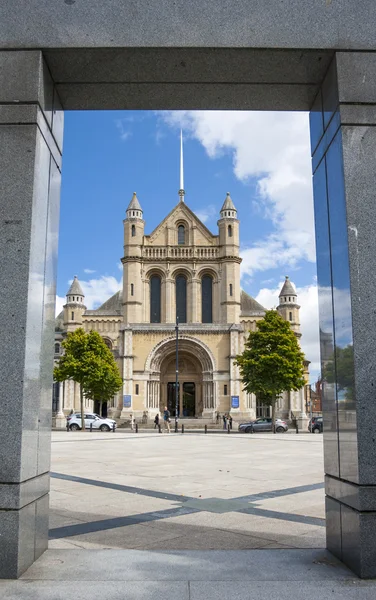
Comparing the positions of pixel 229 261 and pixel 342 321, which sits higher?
pixel 229 261

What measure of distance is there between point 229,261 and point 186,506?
53.1m

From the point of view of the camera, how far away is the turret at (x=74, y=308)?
6606cm

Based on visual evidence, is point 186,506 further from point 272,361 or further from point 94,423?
point 94,423

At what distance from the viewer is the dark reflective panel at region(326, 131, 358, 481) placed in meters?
4.77

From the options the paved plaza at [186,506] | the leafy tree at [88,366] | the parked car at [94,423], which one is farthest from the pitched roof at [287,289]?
the paved plaza at [186,506]

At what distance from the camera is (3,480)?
456 centimetres

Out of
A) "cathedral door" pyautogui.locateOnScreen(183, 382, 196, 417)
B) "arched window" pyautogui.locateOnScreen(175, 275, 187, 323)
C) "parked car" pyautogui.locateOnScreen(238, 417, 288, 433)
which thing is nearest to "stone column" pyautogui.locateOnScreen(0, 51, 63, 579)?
"parked car" pyautogui.locateOnScreen(238, 417, 288, 433)

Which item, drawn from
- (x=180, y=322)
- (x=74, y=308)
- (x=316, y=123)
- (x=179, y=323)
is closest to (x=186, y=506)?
(x=316, y=123)

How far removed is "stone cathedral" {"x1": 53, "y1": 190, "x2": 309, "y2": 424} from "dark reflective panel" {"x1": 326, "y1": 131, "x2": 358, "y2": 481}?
164ft

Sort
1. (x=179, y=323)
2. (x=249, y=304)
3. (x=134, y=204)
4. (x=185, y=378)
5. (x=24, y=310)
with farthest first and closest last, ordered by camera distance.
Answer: (x=249, y=304) → (x=134, y=204) → (x=185, y=378) → (x=179, y=323) → (x=24, y=310)

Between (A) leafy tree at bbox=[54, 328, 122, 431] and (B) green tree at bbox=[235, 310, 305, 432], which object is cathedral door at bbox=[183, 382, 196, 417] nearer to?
(A) leafy tree at bbox=[54, 328, 122, 431]

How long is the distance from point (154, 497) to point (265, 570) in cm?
455

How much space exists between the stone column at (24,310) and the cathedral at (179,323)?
4762cm

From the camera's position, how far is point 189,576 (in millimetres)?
4418
